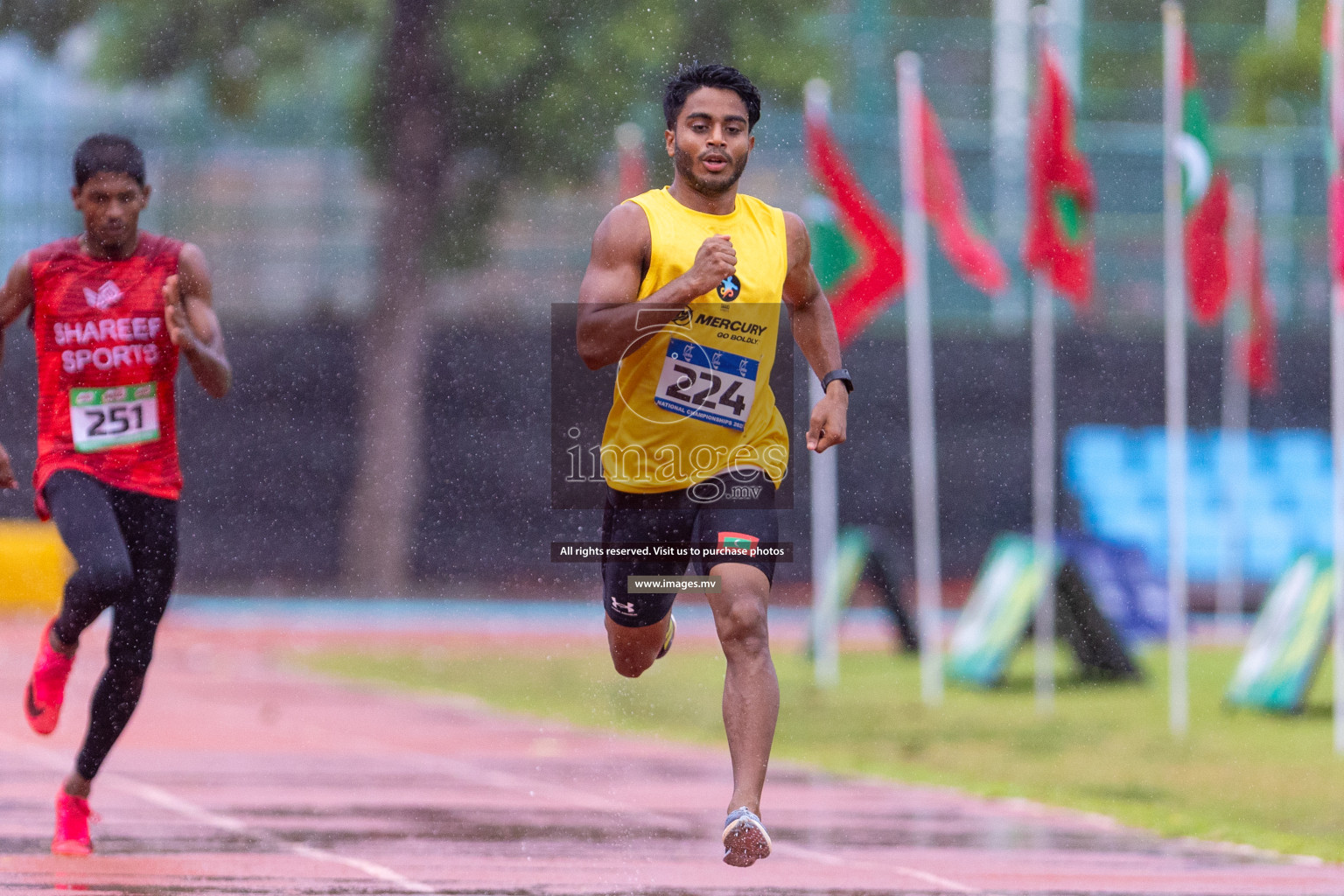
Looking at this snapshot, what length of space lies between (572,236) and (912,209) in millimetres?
10583

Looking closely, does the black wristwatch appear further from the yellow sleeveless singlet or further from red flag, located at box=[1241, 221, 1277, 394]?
red flag, located at box=[1241, 221, 1277, 394]

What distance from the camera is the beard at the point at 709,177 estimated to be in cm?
596

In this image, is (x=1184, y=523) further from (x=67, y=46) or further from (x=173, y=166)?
(x=67, y=46)

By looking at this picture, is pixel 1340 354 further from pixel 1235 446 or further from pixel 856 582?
pixel 1235 446

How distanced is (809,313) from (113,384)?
230cm

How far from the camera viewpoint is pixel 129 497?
7.03 metres

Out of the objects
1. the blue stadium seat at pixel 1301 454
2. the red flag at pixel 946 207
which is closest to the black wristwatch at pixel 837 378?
the red flag at pixel 946 207

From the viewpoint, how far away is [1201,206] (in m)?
14.5

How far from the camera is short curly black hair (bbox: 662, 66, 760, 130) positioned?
6031 millimetres

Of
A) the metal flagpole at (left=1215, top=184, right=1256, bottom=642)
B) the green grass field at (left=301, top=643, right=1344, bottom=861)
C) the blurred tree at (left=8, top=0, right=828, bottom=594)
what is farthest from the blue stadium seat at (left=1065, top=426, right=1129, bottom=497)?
the blurred tree at (left=8, top=0, right=828, bottom=594)

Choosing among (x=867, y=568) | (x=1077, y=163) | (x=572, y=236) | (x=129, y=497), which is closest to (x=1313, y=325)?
(x=572, y=236)

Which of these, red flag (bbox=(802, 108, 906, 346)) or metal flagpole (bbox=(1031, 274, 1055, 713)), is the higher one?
red flag (bbox=(802, 108, 906, 346))

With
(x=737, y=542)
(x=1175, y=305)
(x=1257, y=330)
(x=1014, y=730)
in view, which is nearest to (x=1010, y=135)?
(x=1257, y=330)

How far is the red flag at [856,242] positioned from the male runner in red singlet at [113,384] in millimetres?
8332
